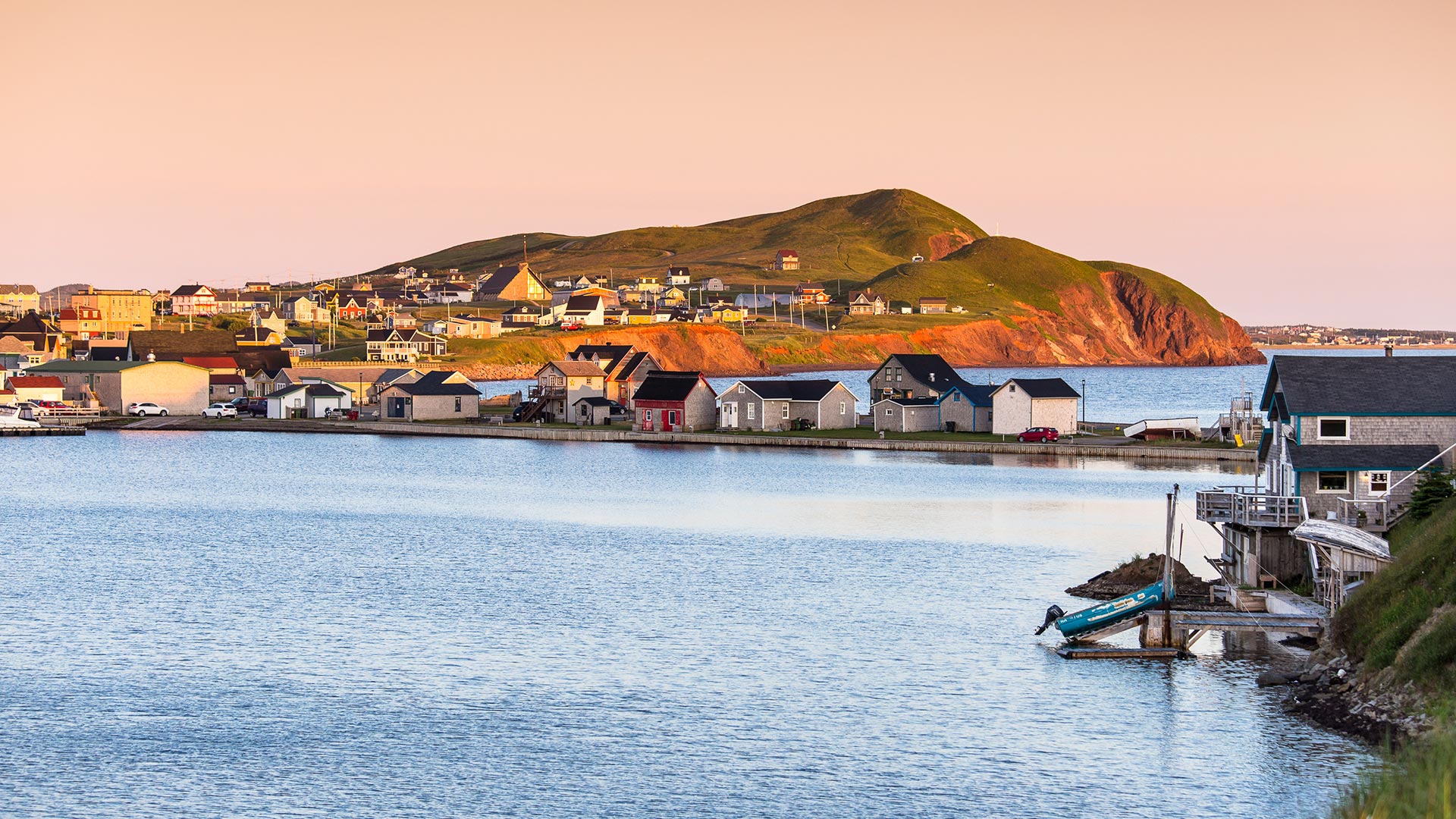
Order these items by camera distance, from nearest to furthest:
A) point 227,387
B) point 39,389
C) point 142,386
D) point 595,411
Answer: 1. point 595,411
2. point 142,386
3. point 39,389
4. point 227,387

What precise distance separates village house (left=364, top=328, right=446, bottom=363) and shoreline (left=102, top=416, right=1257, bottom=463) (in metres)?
51.2

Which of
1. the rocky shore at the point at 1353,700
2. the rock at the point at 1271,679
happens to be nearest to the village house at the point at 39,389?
the rock at the point at 1271,679

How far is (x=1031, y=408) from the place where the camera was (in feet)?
293

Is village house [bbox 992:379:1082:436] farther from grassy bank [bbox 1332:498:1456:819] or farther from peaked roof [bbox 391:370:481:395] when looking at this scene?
grassy bank [bbox 1332:498:1456:819]

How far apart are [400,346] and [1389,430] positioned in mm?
140705

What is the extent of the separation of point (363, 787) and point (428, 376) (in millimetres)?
90892

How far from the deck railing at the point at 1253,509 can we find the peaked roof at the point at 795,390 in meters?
59.0

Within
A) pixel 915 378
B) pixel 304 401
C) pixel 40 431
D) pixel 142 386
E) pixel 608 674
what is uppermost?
pixel 915 378

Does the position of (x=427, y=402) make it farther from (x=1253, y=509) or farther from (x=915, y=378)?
(x=1253, y=509)

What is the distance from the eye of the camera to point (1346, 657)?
29.7m

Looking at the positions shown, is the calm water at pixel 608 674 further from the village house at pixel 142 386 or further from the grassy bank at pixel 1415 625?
the village house at pixel 142 386

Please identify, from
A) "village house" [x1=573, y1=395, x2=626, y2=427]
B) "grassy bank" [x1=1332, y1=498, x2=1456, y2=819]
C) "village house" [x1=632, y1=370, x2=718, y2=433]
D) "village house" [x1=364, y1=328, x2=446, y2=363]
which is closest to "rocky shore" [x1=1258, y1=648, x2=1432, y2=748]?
"grassy bank" [x1=1332, y1=498, x2=1456, y2=819]

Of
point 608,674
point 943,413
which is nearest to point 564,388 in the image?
point 943,413

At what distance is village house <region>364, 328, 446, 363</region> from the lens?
545 feet
